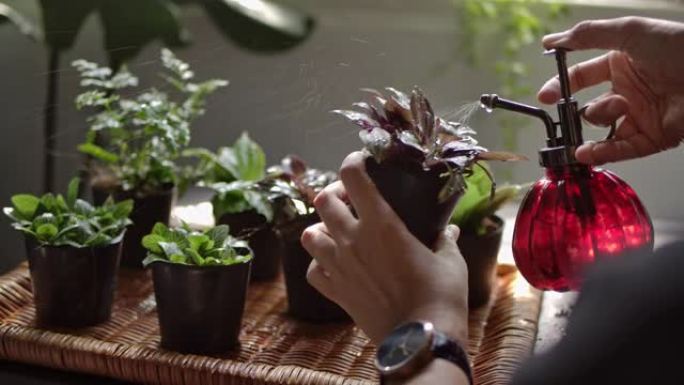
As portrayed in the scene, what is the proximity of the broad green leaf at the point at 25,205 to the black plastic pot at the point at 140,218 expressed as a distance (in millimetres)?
132

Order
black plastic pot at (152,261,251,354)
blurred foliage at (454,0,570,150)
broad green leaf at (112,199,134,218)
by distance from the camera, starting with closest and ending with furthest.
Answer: black plastic pot at (152,261,251,354), broad green leaf at (112,199,134,218), blurred foliage at (454,0,570,150)

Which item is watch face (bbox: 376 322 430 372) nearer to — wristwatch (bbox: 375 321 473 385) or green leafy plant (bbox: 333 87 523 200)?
wristwatch (bbox: 375 321 473 385)

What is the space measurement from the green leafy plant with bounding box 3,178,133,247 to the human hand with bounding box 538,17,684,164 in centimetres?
44

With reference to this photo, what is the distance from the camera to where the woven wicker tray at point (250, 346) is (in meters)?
0.78

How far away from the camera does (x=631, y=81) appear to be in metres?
0.75

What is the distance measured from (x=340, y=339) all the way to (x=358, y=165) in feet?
0.89

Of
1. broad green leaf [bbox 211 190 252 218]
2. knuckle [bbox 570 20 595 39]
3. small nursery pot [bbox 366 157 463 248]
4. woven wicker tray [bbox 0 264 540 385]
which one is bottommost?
woven wicker tray [bbox 0 264 540 385]

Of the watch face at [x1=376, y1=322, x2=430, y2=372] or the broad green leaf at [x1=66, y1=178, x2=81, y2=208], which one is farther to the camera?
the broad green leaf at [x1=66, y1=178, x2=81, y2=208]

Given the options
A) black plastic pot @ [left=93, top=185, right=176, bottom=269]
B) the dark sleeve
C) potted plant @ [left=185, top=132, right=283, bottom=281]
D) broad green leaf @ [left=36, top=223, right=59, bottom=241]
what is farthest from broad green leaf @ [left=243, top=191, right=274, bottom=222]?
the dark sleeve

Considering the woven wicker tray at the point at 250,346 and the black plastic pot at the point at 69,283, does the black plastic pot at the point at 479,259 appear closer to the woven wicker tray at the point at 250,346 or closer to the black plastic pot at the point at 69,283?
the woven wicker tray at the point at 250,346

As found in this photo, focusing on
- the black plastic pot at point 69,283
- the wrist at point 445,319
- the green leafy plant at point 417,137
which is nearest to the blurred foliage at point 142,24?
the black plastic pot at point 69,283

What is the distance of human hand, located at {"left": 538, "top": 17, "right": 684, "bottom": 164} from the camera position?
2.29 feet

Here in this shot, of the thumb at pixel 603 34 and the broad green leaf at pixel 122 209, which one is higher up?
the thumb at pixel 603 34

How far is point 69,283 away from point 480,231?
421mm
